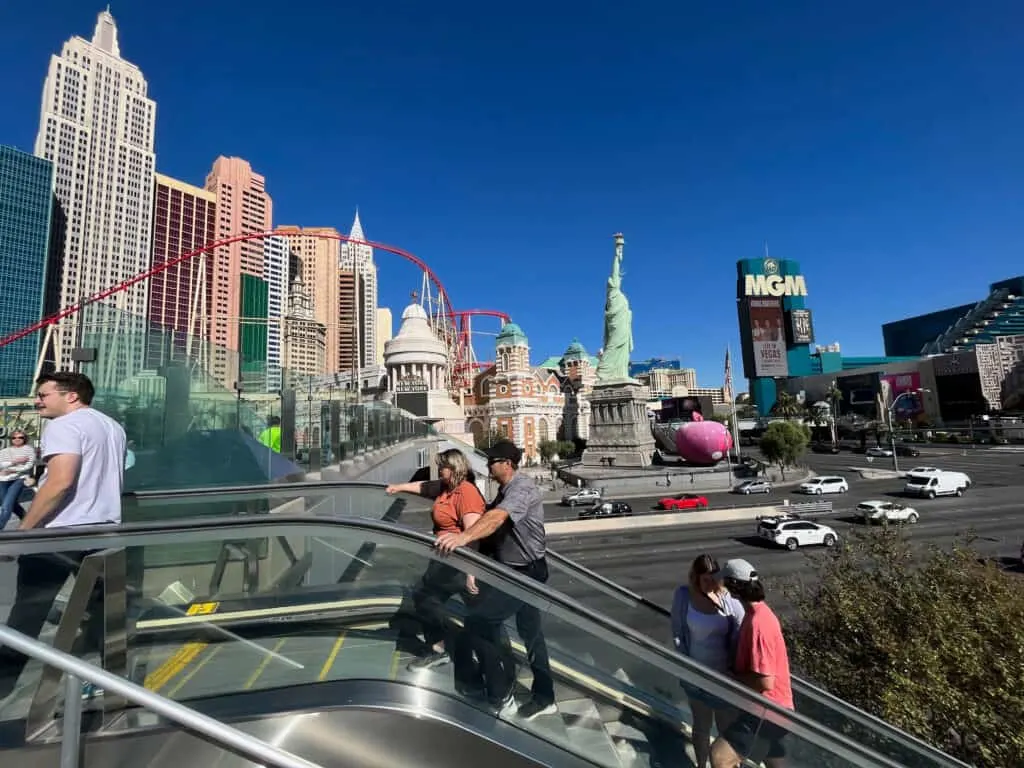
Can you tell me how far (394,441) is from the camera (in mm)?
23938

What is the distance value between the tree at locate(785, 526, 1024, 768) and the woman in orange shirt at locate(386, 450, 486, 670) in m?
3.14

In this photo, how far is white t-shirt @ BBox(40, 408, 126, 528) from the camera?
2.79 meters

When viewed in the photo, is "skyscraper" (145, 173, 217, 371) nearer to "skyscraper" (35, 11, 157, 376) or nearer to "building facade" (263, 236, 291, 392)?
"skyscraper" (35, 11, 157, 376)

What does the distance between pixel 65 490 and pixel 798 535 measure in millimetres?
21206

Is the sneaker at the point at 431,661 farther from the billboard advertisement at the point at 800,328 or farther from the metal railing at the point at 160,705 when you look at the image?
the billboard advertisement at the point at 800,328

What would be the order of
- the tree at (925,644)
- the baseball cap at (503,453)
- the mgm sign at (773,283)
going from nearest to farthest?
Result: the baseball cap at (503,453) < the tree at (925,644) < the mgm sign at (773,283)

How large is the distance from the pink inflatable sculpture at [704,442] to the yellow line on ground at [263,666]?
4025 centimetres

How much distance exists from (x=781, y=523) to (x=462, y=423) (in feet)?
136

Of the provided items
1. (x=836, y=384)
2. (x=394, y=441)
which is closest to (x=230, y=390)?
(x=394, y=441)

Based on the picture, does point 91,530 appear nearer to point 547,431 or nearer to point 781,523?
point 781,523

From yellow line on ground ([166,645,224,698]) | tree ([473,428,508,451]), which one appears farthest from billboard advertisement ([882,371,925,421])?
yellow line on ground ([166,645,224,698])

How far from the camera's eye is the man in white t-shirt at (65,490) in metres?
2.15

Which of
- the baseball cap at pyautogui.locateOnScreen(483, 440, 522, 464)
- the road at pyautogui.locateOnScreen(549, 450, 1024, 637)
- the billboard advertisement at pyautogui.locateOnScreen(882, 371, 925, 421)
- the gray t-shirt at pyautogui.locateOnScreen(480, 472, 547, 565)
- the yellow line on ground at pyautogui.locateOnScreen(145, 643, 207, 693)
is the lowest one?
the road at pyautogui.locateOnScreen(549, 450, 1024, 637)

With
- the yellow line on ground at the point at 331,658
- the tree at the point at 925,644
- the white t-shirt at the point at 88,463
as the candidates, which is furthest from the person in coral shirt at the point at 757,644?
the white t-shirt at the point at 88,463
